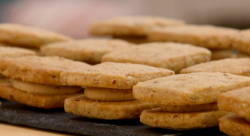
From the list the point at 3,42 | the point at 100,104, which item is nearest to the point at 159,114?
the point at 100,104

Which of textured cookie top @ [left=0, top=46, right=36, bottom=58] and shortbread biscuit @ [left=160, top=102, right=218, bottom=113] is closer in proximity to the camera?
shortbread biscuit @ [left=160, top=102, right=218, bottom=113]

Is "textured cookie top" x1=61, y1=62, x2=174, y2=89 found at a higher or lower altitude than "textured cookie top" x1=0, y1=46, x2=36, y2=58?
lower

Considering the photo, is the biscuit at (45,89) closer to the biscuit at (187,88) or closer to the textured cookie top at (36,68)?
the textured cookie top at (36,68)

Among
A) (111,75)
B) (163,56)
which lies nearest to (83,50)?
(163,56)

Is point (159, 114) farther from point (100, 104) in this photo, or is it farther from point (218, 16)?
point (218, 16)

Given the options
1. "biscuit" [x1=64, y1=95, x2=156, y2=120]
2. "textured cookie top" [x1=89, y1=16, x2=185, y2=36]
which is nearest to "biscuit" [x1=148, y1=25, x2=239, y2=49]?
"textured cookie top" [x1=89, y1=16, x2=185, y2=36]

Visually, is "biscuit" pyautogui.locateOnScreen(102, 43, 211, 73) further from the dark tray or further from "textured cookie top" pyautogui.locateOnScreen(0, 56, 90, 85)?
the dark tray

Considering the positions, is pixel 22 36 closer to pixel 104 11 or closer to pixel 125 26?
pixel 125 26
